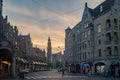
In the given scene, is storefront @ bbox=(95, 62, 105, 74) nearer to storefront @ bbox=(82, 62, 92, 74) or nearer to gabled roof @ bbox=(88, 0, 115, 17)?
storefront @ bbox=(82, 62, 92, 74)

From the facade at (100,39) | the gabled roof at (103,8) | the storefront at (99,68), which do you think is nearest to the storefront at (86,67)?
the facade at (100,39)

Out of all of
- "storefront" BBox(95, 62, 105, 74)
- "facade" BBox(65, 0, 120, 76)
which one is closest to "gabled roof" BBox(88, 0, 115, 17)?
"facade" BBox(65, 0, 120, 76)

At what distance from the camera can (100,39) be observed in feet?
207

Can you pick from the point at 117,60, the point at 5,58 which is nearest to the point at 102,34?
the point at 117,60

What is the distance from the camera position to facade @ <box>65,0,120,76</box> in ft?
190

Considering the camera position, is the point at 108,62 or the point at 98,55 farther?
the point at 98,55

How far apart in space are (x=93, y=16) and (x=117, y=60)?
1629cm

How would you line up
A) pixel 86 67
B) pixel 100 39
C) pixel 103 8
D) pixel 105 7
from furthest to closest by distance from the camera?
pixel 86 67 → pixel 103 8 → pixel 105 7 → pixel 100 39

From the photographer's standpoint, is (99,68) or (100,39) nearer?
(100,39)

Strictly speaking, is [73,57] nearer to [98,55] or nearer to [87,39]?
[87,39]

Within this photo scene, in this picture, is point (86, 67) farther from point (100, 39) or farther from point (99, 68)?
point (100, 39)

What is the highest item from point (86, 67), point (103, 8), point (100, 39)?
point (103, 8)

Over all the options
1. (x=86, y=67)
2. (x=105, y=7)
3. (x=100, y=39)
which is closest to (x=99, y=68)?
(x=100, y=39)

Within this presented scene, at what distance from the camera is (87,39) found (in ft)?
235
